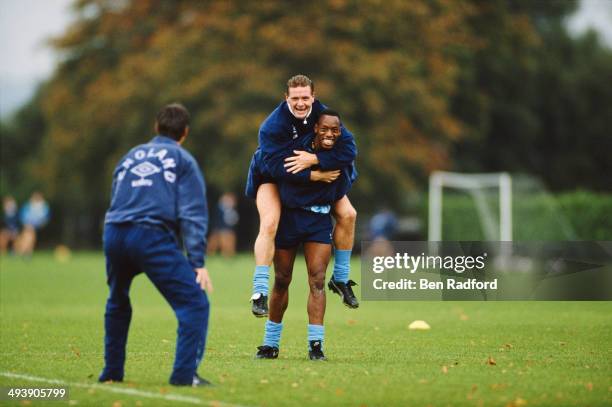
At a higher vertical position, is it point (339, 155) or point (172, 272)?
point (339, 155)

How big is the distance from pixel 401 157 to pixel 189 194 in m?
35.7

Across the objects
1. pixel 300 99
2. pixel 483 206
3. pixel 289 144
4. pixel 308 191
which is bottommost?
pixel 308 191

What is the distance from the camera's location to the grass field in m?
7.60

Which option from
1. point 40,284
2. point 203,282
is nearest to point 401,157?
point 40,284

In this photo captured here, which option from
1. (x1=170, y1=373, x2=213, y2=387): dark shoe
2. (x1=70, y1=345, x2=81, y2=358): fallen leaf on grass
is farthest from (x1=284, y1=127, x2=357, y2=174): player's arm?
(x1=70, y1=345, x2=81, y2=358): fallen leaf on grass

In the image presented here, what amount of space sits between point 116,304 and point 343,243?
2.95m

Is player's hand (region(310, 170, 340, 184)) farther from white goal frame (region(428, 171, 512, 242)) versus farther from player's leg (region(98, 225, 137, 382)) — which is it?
white goal frame (region(428, 171, 512, 242))

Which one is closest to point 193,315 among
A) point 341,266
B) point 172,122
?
point 172,122

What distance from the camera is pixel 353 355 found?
1049 centimetres

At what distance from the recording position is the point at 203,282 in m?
7.83

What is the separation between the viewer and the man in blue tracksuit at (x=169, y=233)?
773cm

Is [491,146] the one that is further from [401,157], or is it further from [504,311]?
[504,311]

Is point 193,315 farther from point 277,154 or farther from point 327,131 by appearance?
point 327,131

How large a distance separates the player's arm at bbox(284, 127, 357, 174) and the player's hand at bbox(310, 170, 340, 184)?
0.16 feet
